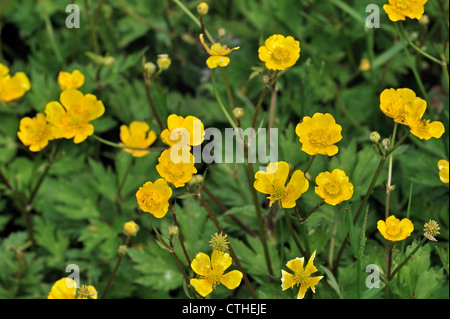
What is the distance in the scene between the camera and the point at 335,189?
3.39 ft

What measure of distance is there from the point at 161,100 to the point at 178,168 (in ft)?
1.77

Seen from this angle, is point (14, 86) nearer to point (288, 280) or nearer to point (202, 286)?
point (202, 286)

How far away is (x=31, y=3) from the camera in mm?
2312

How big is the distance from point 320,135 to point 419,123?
0.21 m

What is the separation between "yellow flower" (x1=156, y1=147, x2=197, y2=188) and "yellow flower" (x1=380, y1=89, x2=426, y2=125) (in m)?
0.42

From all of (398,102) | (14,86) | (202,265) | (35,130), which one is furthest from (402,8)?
(14,86)

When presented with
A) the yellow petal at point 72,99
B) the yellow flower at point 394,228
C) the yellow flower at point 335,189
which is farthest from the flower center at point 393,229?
the yellow petal at point 72,99

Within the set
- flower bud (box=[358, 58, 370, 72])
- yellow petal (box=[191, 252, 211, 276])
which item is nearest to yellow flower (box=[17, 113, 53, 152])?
yellow petal (box=[191, 252, 211, 276])

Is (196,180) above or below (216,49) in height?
below

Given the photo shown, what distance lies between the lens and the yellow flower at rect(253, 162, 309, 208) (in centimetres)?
103

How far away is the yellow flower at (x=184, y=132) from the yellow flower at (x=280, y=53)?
8.0 inches

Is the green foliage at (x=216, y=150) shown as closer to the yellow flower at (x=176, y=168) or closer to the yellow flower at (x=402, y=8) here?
the yellow flower at (x=402, y=8)

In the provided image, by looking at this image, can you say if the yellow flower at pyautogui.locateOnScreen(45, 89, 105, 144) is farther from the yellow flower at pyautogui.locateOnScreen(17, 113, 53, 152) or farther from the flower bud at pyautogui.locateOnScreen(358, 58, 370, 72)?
the flower bud at pyautogui.locateOnScreen(358, 58, 370, 72)

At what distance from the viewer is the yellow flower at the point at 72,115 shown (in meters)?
1.27
